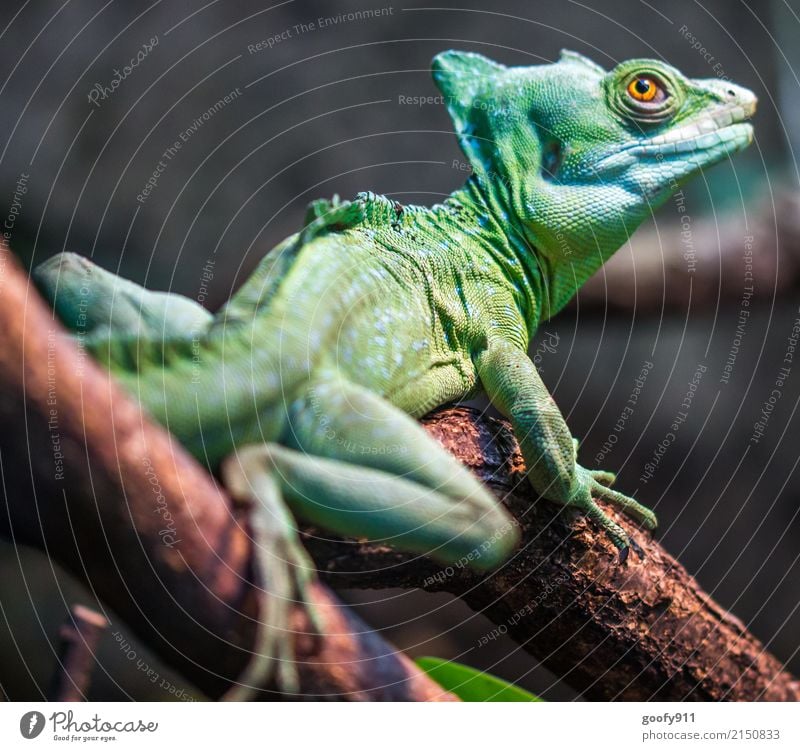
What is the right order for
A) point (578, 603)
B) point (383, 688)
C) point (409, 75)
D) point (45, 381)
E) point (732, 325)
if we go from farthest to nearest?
1. point (732, 325)
2. point (409, 75)
3. point (578, 603)
4. point (383, 688)
5. point (45, 381)

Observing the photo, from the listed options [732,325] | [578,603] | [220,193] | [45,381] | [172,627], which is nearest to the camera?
[45,381]

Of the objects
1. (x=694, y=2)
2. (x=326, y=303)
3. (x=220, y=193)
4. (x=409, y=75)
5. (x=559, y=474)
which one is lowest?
(x=559, y=474)

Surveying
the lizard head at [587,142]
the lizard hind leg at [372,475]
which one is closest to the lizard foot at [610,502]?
the lizard hind leg at [372,475]

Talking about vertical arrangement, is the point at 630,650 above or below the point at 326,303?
below

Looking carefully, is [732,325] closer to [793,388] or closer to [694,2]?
[793,388]

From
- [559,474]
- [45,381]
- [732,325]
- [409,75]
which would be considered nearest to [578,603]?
[559,474]

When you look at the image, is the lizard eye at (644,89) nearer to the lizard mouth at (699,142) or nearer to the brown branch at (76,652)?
the lizard mouth at (699,142)

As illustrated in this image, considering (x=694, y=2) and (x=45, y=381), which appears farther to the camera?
(x=694, y=2)
